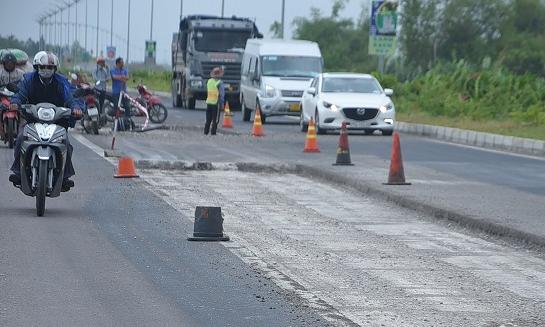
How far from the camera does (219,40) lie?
52.1 m

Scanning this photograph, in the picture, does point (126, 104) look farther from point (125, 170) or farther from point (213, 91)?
point (125, 170)

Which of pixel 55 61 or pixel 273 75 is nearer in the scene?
pixel 55 61

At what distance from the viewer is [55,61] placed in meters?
15.0

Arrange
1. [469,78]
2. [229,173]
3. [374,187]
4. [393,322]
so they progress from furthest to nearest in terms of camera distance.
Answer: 1. [469,78]
2. [229,173]
3. [374,187]
4. [393,322]

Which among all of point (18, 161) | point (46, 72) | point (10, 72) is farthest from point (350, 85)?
point (18, 161)

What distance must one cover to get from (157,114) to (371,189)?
19907 mm

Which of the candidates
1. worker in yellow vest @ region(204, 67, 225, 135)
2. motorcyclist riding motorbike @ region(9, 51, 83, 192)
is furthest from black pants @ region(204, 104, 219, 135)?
motorcyclist riding motorbike @ region(9, 51, 83, 192)

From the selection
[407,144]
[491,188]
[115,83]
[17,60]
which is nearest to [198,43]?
[115,83]

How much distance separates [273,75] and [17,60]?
1868cm

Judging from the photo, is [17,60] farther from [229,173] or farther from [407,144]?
[407,144]

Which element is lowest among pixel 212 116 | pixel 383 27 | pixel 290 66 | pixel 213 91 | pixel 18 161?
pixel 212 116

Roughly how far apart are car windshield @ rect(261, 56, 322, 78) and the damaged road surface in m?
23.1

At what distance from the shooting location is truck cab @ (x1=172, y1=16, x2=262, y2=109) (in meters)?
51.4

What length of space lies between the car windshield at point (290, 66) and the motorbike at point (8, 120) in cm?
1738
